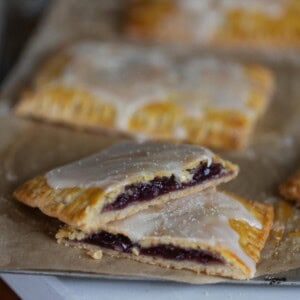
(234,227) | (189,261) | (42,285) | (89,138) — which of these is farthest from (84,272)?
(89,138)

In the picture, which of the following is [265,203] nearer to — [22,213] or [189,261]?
[189,261]

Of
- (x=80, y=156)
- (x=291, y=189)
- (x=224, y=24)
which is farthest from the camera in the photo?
(x=224, y=24)

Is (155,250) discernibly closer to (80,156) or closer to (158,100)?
(80,156)

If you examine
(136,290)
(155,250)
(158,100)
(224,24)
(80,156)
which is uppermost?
(224,24)

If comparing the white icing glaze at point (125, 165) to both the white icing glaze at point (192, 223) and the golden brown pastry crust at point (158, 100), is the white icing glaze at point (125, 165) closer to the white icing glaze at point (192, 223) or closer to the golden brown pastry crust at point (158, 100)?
the white icing glaze at point (192, 223)

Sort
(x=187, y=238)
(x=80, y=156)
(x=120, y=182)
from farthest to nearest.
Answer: (x=80, y=156) < (x=120, y=182) < (x=187, y=238)

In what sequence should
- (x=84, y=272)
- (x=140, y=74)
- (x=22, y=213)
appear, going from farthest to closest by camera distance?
(x=140, y=74) < (x=22, y=213) < (x=84, y=272)

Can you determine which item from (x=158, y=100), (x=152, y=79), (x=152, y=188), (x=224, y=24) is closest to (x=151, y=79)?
(x=152, y=79)
